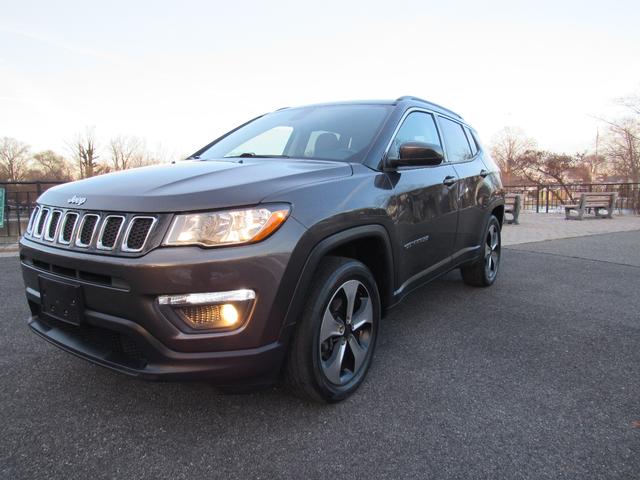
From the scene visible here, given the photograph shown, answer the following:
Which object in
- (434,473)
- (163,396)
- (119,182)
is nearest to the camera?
(434,473)

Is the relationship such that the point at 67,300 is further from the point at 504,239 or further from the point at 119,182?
the point at 504,239

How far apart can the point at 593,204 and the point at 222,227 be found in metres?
16.1

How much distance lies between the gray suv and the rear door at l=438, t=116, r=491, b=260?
3.51ft

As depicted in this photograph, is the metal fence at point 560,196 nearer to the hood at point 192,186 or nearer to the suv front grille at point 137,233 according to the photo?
the hood at point 192,186

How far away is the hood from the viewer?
1.82 m

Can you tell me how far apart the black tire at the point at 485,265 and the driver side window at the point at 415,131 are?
137 centimetres

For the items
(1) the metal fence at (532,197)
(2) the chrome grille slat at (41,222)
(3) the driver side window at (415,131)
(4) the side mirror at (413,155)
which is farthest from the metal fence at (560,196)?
(2) the chrome grille slat at (41,222)

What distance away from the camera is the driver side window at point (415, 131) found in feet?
9.53

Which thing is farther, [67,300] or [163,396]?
[163,396]

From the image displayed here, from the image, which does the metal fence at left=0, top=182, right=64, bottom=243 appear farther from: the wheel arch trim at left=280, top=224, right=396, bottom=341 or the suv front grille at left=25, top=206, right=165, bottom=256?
the wheel arch trim at left=280, top=224, right=396, bottom=341

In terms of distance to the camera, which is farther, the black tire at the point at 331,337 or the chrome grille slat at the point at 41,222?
the chrome grille slat at the point at 41,222

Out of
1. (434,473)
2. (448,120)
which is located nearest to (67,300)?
(434,473)

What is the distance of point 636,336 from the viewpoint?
3344mm

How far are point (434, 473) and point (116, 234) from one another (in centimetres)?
165
